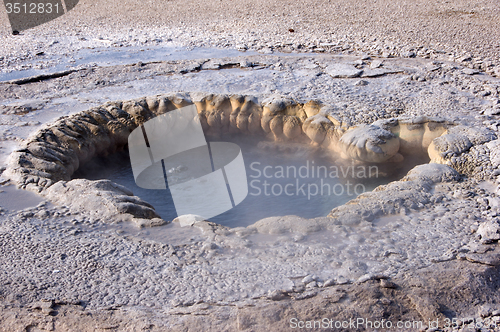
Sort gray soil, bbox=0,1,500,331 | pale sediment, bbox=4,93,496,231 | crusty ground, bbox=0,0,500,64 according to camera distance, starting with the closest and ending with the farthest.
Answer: gray soil, bbox=0,1,500,331 → pale sediment, bbox=4,93,496,231 → crusty ground, bbox=0,0,500,64

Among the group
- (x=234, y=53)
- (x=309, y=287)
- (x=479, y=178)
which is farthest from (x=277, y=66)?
(x=309, y=287)

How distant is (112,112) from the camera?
3.87 metres

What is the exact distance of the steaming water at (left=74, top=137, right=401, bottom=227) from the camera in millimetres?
3107

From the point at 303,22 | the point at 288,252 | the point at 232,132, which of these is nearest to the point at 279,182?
the point at 232,132

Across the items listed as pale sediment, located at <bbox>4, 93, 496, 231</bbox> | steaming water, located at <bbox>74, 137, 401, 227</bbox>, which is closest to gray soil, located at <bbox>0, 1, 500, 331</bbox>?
pale sediment, located at <bbox>4, 93, 496, 231</bbox>

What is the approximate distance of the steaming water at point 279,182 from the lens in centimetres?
311

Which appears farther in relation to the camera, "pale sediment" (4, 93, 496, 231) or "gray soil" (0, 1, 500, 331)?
"pale sediment" (4, 93, 496, 231)

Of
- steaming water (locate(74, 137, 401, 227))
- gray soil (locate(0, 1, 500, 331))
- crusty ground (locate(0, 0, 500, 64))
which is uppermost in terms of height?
crusty ground (locate(0, 0, 500, 64))

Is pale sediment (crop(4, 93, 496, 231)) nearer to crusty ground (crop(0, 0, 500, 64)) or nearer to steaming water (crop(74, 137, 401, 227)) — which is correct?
steaming water (crop(74, 137, 401, 227))

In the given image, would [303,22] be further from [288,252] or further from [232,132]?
[288,252]

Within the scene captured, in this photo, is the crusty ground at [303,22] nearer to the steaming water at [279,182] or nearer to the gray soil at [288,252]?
the gray soil at [288,252]

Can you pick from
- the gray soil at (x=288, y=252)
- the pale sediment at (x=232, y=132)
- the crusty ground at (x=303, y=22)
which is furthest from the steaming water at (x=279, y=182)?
the crusty ground at (x=303, y=22)

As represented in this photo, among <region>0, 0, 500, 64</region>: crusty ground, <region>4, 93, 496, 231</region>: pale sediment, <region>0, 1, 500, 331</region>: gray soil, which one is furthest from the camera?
<region>0, 0, 500, 64</region>: crusty ground

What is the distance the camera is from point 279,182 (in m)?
3.52
